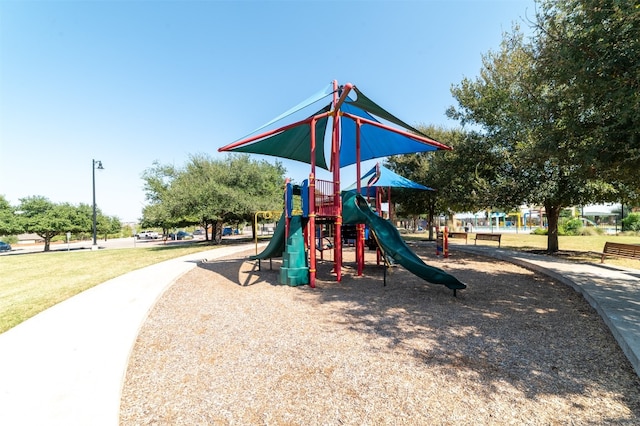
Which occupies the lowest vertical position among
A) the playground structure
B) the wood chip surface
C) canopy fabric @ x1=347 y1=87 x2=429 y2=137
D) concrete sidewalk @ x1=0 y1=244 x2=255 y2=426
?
the wood chip surface

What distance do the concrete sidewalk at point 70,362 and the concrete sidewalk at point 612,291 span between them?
19.5ft

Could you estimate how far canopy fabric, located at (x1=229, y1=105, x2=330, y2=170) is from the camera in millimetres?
11391

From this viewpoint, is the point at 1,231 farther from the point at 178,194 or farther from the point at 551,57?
the point at 551,57

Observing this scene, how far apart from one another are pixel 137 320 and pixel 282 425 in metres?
3.90

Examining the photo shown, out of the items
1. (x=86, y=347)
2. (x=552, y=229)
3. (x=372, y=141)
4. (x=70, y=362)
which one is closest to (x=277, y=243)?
(x=86, y=347)

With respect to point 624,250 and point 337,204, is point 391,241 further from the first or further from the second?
point 624,250

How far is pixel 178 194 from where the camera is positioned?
23266 millimetres

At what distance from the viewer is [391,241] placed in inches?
325

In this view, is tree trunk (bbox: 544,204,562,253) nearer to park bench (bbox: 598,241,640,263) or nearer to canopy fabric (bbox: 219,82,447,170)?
park bench (bbox: 598,241,640,263)

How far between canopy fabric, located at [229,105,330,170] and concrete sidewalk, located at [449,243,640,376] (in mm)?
9167

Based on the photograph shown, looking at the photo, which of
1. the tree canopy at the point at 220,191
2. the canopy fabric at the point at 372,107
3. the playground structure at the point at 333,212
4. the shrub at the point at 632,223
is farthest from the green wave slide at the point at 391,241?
the shrub at the point at 632,223

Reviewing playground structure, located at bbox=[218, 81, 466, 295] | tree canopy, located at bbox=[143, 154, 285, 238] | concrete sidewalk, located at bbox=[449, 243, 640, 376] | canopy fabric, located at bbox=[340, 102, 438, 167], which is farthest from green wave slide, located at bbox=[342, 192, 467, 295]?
tree canopy, located at bbox=[143, 154, 285, 238]

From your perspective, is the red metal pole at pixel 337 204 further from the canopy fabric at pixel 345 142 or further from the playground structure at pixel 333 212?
the canopy fabric at pixel 345 142

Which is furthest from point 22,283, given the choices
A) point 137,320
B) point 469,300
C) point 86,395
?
point 469,300
